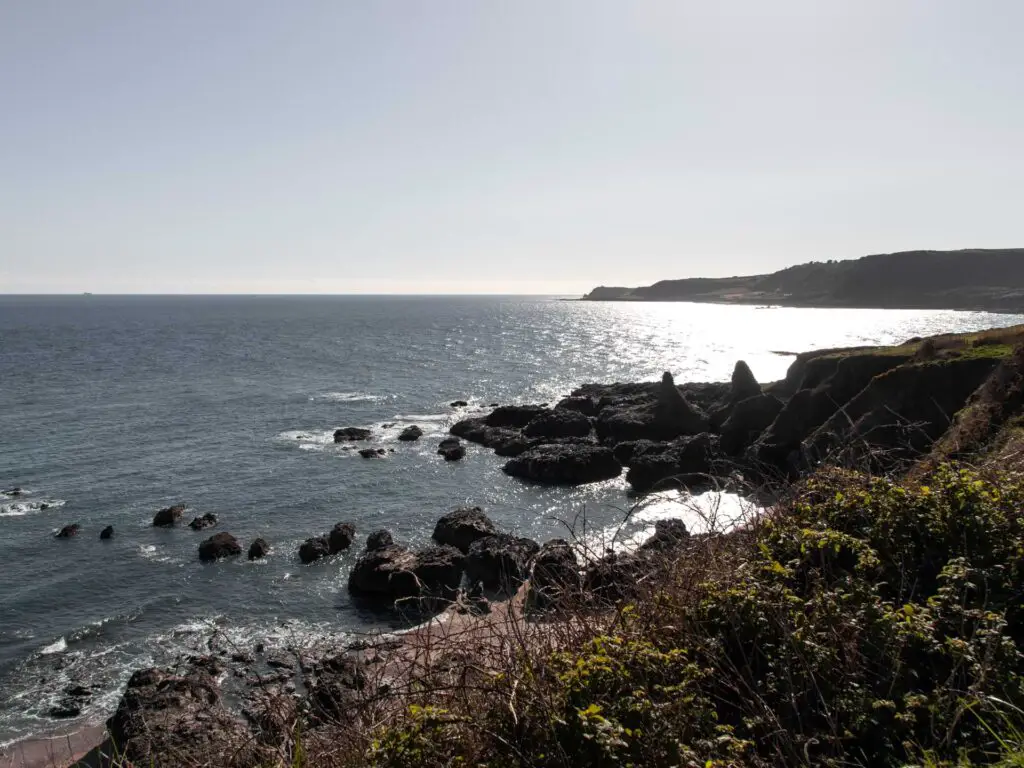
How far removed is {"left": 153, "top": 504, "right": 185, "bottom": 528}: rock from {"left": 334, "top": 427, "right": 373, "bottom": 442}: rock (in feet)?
51.3

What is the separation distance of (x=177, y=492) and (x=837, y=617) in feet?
114

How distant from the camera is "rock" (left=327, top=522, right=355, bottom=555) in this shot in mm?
27031

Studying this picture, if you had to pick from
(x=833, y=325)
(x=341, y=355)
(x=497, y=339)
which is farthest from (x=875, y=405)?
(x=833, y=325)

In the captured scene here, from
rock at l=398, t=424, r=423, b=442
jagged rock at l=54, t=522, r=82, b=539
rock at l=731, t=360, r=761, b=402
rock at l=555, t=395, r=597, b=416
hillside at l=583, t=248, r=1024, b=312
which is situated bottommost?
jagged rock at l=54, t=522, r=82, b=539

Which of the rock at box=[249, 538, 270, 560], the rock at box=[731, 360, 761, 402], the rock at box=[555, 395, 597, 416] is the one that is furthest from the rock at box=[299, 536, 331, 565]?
the rock at box=[731, 360, 761, 402]

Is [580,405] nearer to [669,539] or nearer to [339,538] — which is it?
[339,538]

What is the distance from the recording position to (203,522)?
29312mm

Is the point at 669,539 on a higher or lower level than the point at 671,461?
higher

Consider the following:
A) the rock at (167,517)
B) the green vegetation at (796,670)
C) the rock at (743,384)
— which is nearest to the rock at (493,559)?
the rock at (167,517)

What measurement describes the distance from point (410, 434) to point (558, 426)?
425 inches

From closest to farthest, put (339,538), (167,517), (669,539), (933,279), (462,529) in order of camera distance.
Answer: (669,539)
(339,538)
(462,529)
(167,517)
(933,279)

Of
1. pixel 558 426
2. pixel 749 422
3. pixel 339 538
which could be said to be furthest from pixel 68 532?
pixel 749 422

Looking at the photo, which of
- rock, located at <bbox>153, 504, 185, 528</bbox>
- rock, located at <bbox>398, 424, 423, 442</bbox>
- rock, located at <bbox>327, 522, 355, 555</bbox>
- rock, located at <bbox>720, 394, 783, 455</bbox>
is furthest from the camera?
rock, located at <bbox>398, 424, 423, 442</bbox>

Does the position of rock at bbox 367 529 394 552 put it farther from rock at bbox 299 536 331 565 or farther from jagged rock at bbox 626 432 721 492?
jagged rock at bbox 626 432 721 492
